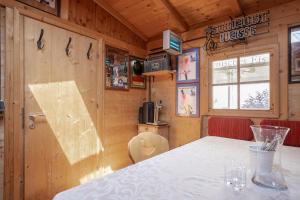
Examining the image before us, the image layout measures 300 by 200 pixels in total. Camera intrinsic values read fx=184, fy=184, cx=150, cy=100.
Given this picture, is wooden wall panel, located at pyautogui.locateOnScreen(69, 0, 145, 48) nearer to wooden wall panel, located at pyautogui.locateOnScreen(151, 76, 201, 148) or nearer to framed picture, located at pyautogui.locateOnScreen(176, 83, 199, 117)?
wooden wall panel, located at pyautogui.locateOnScreen(151, 76, 201, 148)

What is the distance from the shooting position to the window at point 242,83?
2463 millimetres

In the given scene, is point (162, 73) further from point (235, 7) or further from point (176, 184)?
point (176, 184)

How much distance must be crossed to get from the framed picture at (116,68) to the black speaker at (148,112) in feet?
1.55

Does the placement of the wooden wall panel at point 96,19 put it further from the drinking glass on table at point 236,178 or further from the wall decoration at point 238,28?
the drinking glass on table at point 236,178

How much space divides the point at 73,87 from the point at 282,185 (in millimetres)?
2366

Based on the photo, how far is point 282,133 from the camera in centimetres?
93

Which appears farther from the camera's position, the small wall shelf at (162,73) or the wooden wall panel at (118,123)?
the small wall shelf at (162,73)

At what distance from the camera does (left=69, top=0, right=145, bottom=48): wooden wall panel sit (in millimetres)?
2488

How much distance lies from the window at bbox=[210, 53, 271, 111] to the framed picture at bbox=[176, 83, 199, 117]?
27cm

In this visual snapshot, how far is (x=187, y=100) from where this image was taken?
314 cm

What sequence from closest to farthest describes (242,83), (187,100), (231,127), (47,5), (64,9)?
(47,5) → (64,9) → (231,127) → (242,83) → (187,100)

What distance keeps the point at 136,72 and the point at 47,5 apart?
1654 mm

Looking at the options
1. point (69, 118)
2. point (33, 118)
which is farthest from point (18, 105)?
point (69, 118)

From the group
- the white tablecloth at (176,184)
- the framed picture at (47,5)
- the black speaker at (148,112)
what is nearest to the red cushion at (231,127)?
the black speaker at (148,112)
